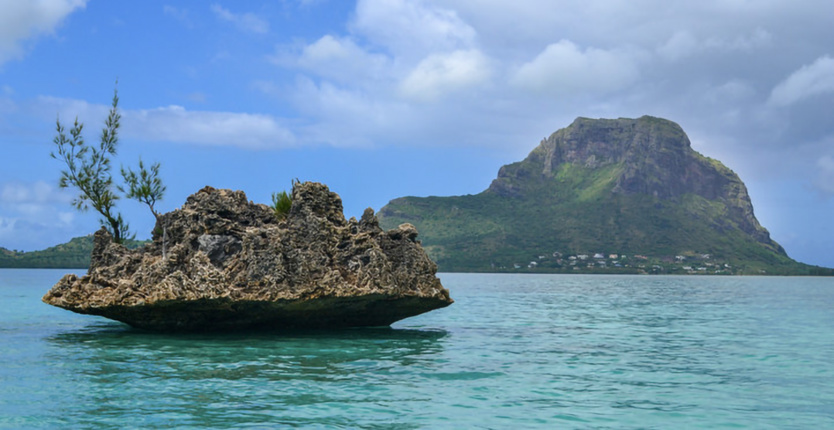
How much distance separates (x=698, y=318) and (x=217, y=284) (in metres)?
24.5

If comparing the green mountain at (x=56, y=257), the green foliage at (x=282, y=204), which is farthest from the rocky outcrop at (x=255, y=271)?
the green mountain at (x=56, y=257)

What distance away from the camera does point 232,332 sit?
22.2m

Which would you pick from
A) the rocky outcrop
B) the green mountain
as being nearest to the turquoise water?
the rocky outcrop

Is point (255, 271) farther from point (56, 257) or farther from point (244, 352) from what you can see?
point (56, 257)

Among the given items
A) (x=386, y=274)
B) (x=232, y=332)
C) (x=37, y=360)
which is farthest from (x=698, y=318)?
(x=37, y=360)

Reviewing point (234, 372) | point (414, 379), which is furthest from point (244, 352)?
point (414, 379)

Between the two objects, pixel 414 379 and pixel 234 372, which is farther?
pixel 234 372

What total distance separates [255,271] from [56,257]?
553 feet

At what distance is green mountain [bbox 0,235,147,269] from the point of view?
158750 millimetres

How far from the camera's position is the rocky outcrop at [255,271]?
19.7 m

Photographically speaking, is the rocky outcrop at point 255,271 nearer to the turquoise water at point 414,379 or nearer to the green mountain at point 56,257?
the turquoise water at point 414,379

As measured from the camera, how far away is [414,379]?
1393 cm

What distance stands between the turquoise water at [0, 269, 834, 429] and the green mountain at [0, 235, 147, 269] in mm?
149009

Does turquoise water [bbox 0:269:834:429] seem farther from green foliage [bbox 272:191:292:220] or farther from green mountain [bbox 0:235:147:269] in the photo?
green mountain [bbox 0:235:147:269]
